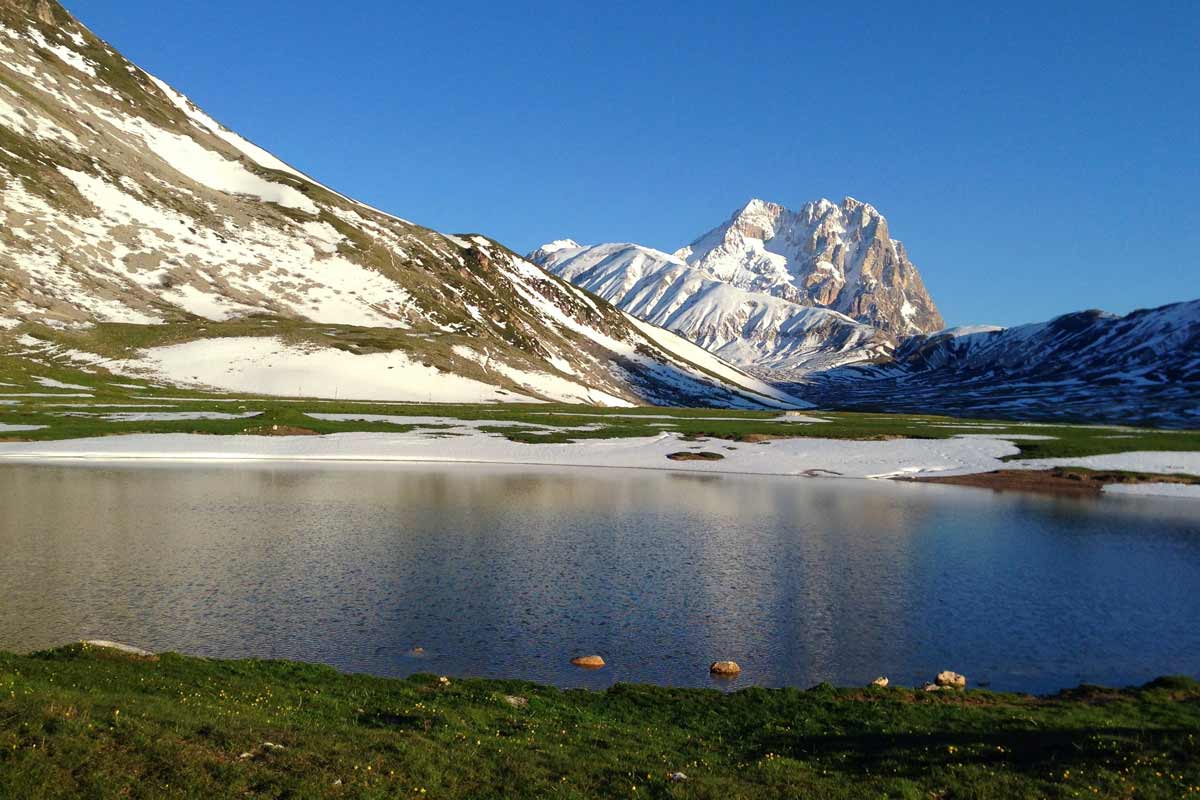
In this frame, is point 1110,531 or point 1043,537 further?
point 1110,531

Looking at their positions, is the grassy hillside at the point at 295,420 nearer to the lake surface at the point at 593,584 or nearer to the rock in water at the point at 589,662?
the lake surface at the point at 593,584

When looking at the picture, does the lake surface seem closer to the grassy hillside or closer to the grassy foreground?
the grassy foreground

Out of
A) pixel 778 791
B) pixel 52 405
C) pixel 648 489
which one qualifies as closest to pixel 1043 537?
pixel 648 489

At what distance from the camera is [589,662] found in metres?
26.8

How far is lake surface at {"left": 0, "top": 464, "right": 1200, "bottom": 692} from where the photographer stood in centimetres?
2769

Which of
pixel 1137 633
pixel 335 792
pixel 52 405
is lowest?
pixel 1137 633

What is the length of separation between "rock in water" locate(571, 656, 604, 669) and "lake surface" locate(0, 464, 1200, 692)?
0.53m

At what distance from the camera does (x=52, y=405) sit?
10175 centimetres

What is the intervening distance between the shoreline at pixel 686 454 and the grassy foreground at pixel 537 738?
216 feet

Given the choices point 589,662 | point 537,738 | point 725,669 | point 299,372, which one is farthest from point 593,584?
point 299,372

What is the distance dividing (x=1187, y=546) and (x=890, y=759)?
45.8 meters

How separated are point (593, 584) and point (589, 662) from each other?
30.8ft

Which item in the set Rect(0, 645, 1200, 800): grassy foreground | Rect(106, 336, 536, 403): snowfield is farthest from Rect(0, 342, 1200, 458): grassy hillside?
Rect(0, 645, 1200, 800): grassy foreground

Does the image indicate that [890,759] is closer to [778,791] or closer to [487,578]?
[778,791]
